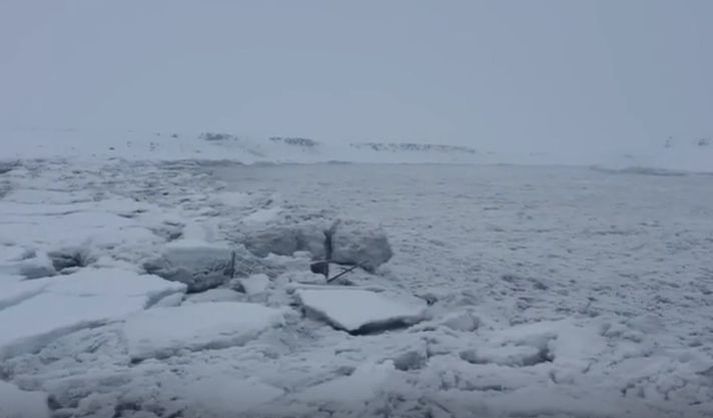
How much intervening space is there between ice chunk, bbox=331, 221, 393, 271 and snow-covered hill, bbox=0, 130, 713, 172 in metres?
8.30

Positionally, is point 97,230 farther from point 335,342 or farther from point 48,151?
point 48,151

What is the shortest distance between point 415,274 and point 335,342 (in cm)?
140

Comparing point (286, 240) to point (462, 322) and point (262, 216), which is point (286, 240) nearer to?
point (262, 216)

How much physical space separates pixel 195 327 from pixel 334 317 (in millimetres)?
567

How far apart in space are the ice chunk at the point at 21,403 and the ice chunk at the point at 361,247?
6.74 ft

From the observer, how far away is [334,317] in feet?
8.63

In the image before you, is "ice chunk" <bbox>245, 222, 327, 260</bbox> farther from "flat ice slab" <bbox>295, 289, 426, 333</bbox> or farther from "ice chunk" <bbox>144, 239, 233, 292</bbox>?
"flat ice slab" <bbox>295, 289, 426, 333</bbox>

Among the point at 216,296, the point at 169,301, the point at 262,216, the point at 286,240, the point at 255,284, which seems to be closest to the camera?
the point at 169,301

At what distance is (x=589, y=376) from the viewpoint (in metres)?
2.14

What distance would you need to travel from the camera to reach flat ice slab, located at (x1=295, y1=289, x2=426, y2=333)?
260cm

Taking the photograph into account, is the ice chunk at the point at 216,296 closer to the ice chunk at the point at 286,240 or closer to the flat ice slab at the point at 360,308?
the flat ice slab at the point at 360,308

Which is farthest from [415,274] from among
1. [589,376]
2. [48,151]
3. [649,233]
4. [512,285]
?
[48,151]

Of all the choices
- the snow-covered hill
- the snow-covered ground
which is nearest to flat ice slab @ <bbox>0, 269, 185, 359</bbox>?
the snow-covered ground

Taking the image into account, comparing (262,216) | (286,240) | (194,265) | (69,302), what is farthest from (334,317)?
(262,216)
